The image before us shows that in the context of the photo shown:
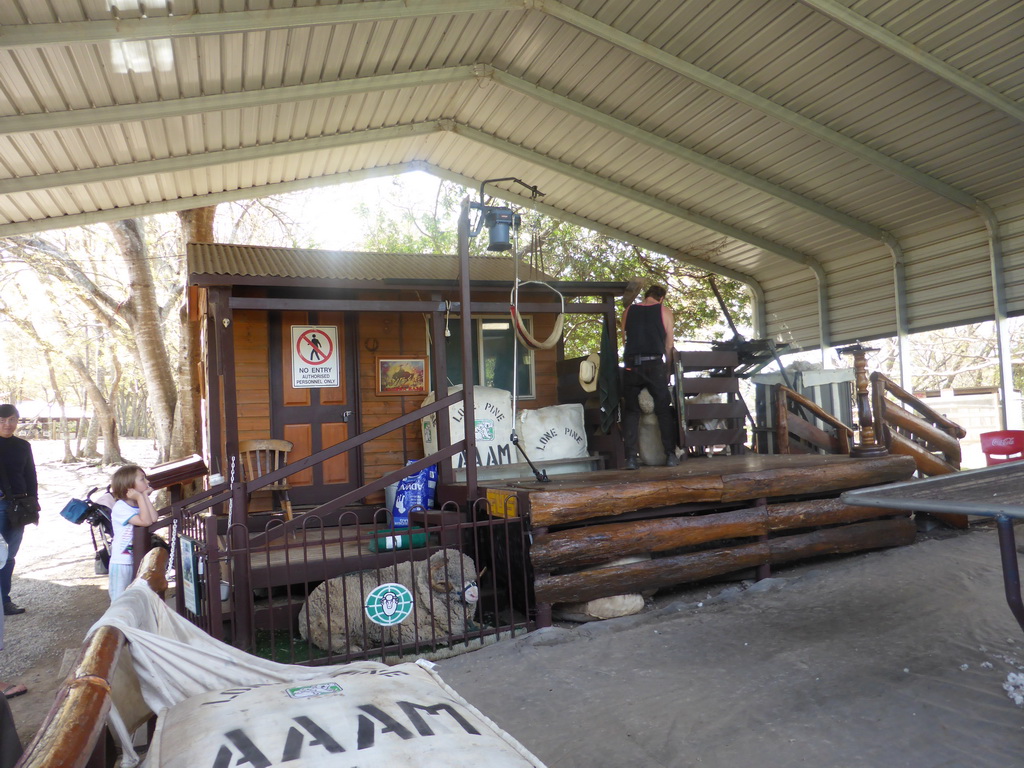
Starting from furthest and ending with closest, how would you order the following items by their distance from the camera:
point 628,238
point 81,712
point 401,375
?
point 628,238, point 401,375, point 81,712

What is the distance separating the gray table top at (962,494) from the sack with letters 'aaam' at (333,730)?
1.85m

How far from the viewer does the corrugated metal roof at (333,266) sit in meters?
8.07

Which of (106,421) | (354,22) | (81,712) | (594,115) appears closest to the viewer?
(81,712)

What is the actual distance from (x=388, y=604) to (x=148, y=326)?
34.4 feet

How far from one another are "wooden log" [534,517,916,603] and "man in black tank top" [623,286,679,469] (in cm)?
163

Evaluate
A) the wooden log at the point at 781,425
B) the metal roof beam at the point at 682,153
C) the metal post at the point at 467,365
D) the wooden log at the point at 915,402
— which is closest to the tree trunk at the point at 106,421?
the metal roof beam at the point at 682,153

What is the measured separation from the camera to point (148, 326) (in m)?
13.7

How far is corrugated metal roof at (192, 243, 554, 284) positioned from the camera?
8.07 metres

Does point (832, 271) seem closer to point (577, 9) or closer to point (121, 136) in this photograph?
point (577, 9)

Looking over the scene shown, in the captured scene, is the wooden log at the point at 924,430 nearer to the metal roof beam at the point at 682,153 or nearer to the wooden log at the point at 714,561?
the wooden log at the point at 714,561

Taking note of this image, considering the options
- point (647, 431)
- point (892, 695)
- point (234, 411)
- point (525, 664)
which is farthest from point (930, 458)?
point (234, 411)

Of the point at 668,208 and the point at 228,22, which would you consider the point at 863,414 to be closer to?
the point at 668,208

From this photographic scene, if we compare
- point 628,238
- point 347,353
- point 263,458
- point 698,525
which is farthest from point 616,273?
point 698,525

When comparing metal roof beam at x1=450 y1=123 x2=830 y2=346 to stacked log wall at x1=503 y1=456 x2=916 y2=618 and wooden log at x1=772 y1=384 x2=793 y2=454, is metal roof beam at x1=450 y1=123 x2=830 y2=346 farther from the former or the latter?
stacked log wall at x1=503 y1=456 x2=916 y2=618
